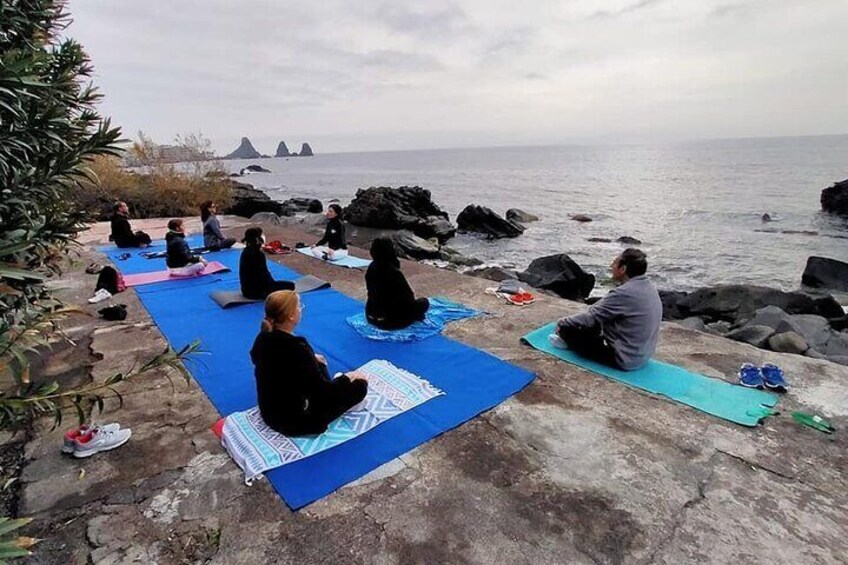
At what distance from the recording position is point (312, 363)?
3.09 m

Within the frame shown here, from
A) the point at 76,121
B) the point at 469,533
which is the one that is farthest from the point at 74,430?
the point at 469,533

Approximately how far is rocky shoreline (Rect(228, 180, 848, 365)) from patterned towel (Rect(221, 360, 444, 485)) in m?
5.21

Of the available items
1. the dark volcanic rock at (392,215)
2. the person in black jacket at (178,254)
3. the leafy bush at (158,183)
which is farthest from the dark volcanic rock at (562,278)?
the leafy bush at (158,183)

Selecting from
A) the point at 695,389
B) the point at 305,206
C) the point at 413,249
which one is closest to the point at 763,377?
the point at 695,389

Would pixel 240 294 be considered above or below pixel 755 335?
above

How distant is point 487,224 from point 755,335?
1618 cm

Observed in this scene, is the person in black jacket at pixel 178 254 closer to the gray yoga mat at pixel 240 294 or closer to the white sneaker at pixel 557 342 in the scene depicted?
the gray yoga mat at pixel 240 294

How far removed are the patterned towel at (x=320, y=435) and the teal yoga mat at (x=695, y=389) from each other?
65.3 inches

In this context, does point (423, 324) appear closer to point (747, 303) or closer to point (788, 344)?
point (788, 344)

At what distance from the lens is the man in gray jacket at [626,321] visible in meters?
4.23

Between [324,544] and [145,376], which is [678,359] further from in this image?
[145,376]

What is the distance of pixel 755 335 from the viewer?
6547 millimetres

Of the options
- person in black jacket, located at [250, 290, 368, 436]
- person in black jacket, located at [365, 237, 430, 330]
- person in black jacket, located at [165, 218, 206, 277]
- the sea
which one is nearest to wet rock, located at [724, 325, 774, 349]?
person in black jacket, located at [365, 237, 430, 330]

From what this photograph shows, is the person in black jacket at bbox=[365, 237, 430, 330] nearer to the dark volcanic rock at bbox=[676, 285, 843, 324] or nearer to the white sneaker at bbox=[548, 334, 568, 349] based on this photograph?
the white sneaker at bbox=[548, 334, 568, 349]
